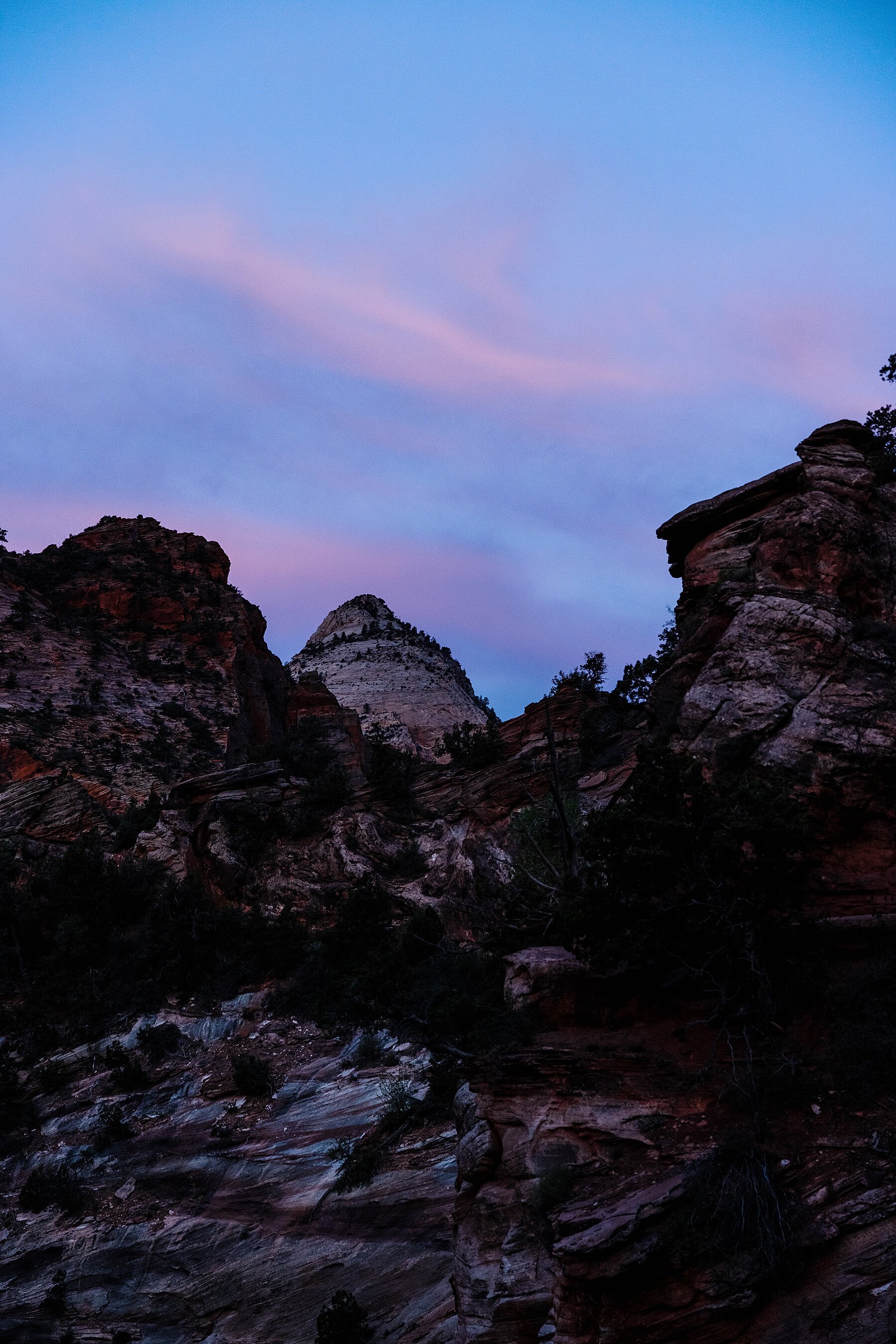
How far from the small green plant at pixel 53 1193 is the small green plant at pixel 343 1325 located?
815 centimetres

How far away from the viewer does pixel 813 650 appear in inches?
731

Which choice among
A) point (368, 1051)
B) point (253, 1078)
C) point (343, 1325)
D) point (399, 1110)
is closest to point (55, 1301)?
point (253, 1078)

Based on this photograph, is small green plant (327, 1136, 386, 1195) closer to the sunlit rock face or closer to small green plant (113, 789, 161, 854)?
small green plant (113, 789, 161, 854)

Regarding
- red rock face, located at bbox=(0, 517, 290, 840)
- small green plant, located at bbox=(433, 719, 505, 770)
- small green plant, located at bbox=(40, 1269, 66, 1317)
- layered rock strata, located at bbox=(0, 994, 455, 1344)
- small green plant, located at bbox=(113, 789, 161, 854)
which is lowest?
small green plant, located at bbox=(40, 1269, 66, 1317)

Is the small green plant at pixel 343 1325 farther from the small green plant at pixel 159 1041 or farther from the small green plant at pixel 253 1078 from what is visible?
the small green plant at pixel 159 1041

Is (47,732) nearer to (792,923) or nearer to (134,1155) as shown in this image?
(134,1155)

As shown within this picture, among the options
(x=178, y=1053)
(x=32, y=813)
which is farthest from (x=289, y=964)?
(x=32, y=813)

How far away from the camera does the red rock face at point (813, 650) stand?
639 inches

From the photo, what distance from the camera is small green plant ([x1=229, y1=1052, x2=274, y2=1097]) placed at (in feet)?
78.7

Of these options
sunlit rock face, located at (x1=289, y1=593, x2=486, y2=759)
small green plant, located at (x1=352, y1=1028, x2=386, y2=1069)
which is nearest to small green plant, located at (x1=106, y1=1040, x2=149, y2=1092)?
small green plant, located at (x1=352, y1=1028, x2=386, y2=1069)

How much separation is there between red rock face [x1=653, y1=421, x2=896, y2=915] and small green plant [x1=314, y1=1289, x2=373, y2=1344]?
1216cm

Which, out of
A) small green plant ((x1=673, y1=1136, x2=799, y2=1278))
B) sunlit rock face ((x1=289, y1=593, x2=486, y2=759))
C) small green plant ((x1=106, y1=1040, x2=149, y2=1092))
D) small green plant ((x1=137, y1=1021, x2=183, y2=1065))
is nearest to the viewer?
small green plant ((x1=673, y1=1136, x2=799, y2=1278))

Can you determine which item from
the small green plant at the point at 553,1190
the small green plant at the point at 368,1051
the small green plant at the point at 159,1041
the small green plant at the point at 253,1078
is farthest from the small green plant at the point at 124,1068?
the small green plant at the point at 553,1190

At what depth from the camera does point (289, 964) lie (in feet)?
97.6
